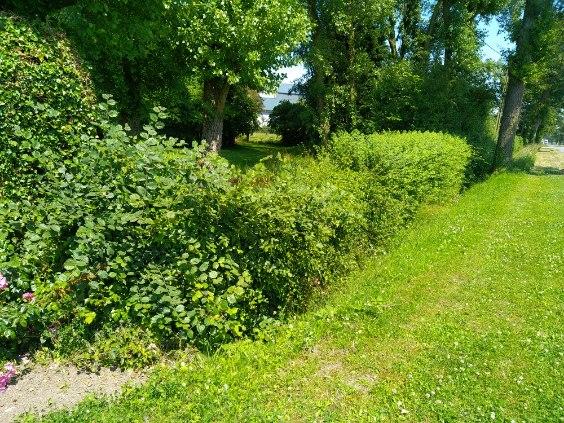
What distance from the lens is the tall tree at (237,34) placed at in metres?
12.0

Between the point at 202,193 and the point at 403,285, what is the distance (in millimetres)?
3394

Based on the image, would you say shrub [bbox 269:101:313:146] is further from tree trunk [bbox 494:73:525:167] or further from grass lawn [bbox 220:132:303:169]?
tree trunk [bbox 494:73:525:167]

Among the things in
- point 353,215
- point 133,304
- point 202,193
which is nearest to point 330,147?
point 353,215

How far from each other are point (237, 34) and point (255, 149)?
58.0 feet

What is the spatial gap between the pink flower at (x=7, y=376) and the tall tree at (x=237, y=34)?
9.72 meters

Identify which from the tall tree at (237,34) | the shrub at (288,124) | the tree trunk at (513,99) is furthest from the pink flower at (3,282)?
the shrub at (288,124)

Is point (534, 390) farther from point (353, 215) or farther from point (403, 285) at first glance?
point (353, 215)

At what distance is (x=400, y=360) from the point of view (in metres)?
4.14

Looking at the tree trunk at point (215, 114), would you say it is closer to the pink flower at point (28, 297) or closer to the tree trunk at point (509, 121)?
the pink flower at point (28, 297)

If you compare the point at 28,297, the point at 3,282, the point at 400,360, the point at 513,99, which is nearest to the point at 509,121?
the point at 513,99

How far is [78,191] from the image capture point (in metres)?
4.18

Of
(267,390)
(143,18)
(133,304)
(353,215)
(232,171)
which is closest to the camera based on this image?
(267,390)

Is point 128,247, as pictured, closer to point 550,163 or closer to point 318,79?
point 318,79

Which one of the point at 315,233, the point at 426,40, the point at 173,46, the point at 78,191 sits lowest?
the point at 315,233
